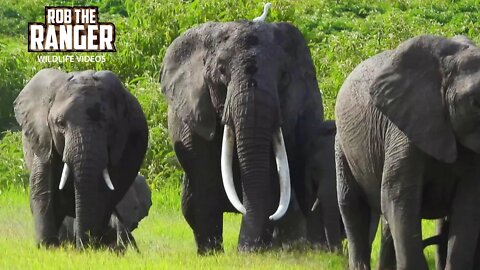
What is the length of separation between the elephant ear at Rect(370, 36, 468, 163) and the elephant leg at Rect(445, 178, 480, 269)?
27 cm

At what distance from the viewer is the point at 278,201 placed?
1157cm

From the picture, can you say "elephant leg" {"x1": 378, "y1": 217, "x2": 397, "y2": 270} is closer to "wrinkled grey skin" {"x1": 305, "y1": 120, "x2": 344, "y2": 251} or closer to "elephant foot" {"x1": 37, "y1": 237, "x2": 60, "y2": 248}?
"wrinkled grey skin" {"x1": 305, "y1": 120, "x2": 344, "y2": 251}

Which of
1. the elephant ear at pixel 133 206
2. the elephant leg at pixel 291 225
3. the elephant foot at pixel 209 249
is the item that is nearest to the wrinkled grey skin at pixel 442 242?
the elephant foot at pixel 209 249

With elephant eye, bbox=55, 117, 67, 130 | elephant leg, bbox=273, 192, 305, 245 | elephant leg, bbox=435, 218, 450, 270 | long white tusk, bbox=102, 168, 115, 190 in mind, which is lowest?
elephant leg, bbox=273, 192, 305, 245

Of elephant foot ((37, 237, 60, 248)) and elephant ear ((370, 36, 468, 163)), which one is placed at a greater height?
elephant ear ((370, 36, 468, 163))

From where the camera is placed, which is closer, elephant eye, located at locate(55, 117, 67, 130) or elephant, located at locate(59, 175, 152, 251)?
elephant eye, located at locate(55, 117, 67, 130)

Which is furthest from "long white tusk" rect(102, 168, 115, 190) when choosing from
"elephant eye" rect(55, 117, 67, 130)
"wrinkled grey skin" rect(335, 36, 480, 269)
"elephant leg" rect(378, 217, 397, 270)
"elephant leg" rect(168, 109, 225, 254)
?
"wrinkled grey skin" rect(335, 36, 480, 269)

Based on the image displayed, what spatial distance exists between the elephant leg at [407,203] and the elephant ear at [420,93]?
0.12 meters

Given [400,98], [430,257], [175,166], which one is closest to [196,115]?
[430,257]

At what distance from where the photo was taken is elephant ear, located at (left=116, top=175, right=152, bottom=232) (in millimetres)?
13547

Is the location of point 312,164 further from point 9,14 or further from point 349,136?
point 9,14

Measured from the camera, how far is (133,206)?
13719 mm

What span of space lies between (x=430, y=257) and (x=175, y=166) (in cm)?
746

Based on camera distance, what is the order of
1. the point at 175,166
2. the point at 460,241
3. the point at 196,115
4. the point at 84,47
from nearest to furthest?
1. the point at 460,241
2. the point at 196,115
3. the point at 175,166
4. the point at 84,47
